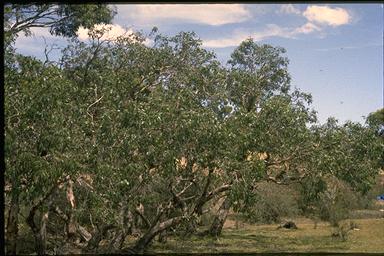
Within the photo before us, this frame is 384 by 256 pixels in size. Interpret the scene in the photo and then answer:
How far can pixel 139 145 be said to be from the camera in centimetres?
844

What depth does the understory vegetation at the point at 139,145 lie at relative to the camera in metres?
7.16

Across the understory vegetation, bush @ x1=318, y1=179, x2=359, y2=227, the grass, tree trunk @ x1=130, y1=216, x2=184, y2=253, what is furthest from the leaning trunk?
bush @ x1=318, y1=179, x2=359, y2=227

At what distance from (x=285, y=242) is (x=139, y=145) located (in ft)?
21.2

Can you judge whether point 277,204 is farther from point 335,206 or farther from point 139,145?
point 139,145

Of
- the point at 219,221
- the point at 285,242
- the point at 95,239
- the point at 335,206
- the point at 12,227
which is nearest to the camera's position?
the point at 12,227

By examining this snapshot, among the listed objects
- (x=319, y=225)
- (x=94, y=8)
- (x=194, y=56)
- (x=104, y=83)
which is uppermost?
(x=94, y=8)

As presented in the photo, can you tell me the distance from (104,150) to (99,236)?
7.11 ft

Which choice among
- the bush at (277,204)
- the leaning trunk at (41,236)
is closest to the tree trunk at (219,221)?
the bush at (277,204)

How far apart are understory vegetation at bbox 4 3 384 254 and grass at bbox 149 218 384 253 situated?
0.52 m

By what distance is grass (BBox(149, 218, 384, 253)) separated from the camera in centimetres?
1163

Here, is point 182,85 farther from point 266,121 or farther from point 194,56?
point 266,121

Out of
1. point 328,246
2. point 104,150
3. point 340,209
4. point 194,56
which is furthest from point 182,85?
point 340,209

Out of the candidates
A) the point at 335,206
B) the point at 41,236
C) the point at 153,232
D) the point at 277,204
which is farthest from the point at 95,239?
the point at 277,204

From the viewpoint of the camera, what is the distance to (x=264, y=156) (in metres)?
11.0
